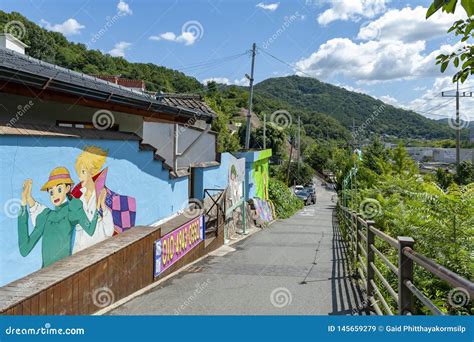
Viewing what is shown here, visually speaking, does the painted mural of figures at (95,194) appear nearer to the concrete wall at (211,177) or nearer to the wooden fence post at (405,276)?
the wooden fence post at (405,276)

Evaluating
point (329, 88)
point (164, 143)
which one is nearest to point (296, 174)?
point (164, 143)

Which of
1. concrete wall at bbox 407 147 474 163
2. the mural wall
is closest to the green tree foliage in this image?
the mural wall

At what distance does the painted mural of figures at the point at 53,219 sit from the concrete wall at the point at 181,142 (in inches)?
180

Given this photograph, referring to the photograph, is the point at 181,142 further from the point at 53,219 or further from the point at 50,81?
the point at 53,219

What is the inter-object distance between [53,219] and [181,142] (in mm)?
7303

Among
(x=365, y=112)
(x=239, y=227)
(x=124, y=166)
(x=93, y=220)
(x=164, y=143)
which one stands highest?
(x=365, y=112)

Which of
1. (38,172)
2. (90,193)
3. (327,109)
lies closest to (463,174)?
(90,193)

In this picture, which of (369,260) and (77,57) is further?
(77,57)

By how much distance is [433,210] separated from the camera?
597 centimetres

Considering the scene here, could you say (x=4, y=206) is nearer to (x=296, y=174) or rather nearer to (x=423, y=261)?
(x=423, y=261)

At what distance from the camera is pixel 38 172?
5.10 meters

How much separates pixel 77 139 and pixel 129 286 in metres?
2.33

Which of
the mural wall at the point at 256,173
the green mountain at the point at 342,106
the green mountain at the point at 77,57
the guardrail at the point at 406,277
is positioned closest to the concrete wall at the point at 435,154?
the green mountain at the point at 342,106

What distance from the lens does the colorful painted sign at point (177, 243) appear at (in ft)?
24.0
